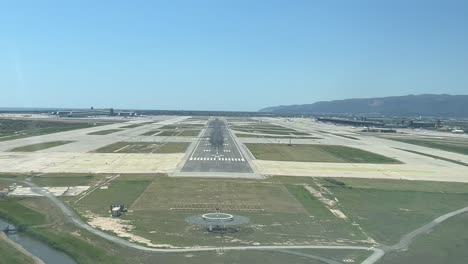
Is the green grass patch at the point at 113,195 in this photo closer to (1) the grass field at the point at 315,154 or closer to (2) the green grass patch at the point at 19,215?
(2) the green grass patch at the point at 19,215

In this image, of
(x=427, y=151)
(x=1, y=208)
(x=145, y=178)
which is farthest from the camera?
(x=427, y=151)

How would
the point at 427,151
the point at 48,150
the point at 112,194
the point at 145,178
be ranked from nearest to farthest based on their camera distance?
the point at 112,194 < the point at 145,178 < the point at 48,150 < the point at 427,151

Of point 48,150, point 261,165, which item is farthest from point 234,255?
point 48,150

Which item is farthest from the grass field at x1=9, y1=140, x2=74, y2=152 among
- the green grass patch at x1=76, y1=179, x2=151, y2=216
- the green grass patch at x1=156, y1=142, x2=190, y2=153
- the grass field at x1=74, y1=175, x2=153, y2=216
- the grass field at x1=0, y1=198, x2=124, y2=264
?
the grass field at x1=0, y1=198, x2=124, y2=264

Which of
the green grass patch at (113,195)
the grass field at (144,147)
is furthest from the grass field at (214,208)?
the grass field at (144,147)

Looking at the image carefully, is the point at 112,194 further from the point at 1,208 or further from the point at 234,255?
the point at 234,255

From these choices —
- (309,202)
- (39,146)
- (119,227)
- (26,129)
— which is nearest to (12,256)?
(119,227)

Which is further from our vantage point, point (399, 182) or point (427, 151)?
point (427, 151)

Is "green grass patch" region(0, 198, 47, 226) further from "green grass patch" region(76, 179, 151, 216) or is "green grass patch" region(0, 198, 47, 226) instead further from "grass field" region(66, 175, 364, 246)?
"green grass patch" region(76, 179, 151, 216)
